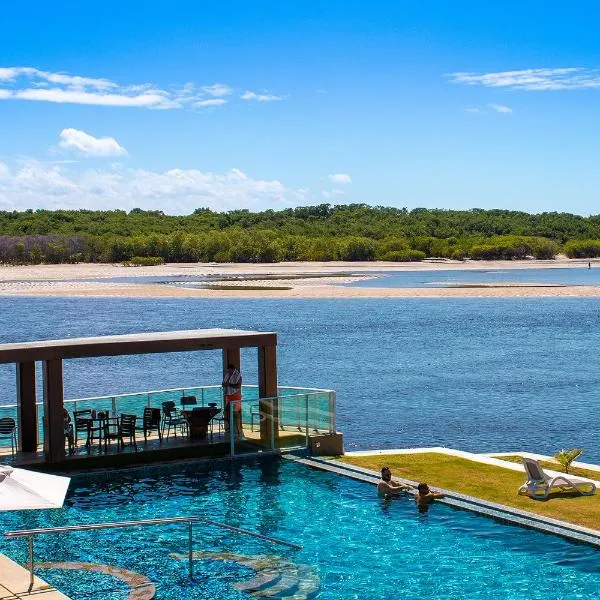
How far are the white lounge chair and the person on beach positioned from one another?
20.4ft

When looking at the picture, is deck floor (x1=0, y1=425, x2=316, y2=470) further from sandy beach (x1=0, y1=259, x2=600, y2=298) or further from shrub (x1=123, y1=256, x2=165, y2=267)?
shrub (x1=123, y1=256, x2=165, y2=267)

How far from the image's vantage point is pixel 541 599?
1388cm

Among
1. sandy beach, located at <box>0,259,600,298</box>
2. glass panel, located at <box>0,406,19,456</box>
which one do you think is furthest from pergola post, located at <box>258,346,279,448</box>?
sandy beach, located at <box>0,259,600,298</box>

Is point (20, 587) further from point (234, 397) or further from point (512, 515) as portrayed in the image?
point (234, 397)

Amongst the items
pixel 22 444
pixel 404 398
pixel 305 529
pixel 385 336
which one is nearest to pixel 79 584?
pixel 305 529

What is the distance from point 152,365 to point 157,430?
28637 mm

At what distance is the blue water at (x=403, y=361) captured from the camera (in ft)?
103

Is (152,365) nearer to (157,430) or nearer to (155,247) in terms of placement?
(157,430)

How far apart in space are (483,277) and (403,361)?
7498 centimetres

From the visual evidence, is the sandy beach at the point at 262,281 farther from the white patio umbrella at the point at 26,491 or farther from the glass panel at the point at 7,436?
the white patio umbrella at the point at 26,491

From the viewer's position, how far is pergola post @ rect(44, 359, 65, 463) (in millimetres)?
20594

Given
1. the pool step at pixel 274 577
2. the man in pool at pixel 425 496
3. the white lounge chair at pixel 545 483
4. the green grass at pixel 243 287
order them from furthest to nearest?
the green grass at pixel 243 287 → the white lounge chair at pixel 545 483 → the man in pool at pixel 425 496 → the pool step at pixel 274 577

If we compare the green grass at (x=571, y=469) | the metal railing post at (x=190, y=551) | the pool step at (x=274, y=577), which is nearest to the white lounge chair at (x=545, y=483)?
the green grass at (x=571, y=469)

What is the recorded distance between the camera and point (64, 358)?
20328 mm
